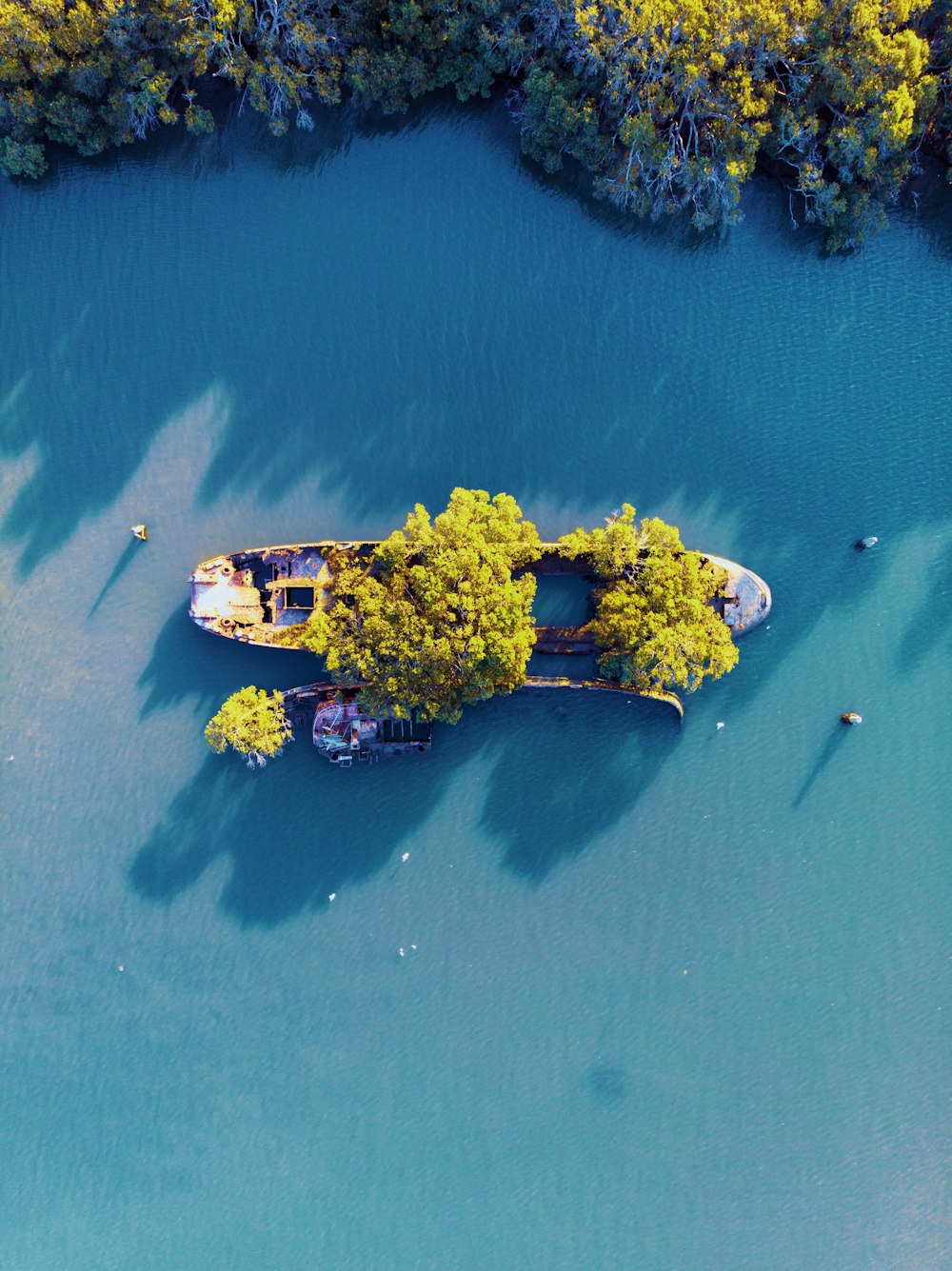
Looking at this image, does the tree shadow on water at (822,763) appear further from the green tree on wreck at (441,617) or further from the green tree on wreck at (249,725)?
the green tree on wreck at (249,725)

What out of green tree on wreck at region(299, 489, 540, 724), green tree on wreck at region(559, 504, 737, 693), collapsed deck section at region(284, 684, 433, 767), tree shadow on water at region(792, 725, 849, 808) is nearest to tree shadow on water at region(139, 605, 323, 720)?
collapsed deck section at region(284, 684, 433, 767)

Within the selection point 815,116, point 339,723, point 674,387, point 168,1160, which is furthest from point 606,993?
point 815,116

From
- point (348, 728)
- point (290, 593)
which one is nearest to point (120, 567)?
point (290, 593)

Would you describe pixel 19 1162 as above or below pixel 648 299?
below

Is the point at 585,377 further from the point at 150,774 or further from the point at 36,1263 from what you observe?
the point at 36,1263

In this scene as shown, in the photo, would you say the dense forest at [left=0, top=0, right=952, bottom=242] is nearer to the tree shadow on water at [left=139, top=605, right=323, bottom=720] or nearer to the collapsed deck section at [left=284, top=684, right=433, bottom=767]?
the tree shadow on water at [left=139, top=605, right=323, bottom=720]

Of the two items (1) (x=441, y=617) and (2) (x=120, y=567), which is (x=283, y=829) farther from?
(2) (x=120, y=567)

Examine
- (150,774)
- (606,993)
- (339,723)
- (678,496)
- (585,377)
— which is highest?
(585,377)
